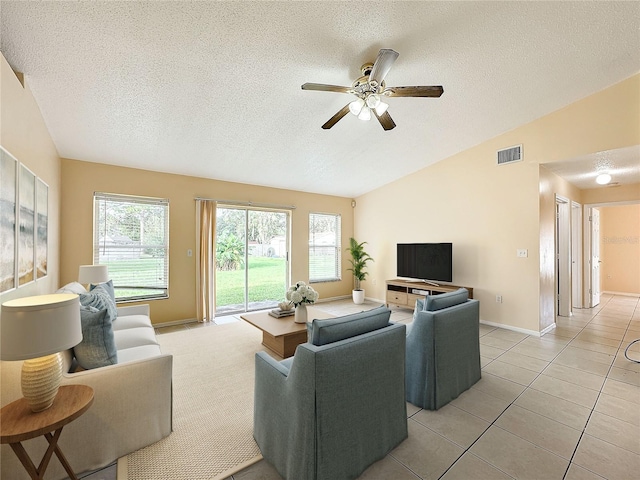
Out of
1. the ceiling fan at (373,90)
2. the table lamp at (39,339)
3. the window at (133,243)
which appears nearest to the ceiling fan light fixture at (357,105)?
the ceiling fan at (373,90)

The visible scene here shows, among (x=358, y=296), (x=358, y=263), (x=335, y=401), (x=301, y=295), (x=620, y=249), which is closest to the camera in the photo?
(x=335, y=401)

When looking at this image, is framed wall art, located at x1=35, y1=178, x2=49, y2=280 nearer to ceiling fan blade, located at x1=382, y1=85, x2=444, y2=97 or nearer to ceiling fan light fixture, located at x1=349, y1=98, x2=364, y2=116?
ceiling fan light fixture, located at x1=349, y1=98, x2=364, y2=116

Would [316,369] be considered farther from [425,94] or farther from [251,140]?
[251,140]

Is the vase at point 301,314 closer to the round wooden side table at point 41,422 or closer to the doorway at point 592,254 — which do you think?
the round wooden side table at point 41,422

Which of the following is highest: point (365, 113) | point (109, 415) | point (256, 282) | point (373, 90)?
point (373, 90)

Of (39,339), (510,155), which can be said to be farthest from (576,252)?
(39,339)

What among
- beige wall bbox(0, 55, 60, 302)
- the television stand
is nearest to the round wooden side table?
beige wall bbox(0, 55, 60, 302)

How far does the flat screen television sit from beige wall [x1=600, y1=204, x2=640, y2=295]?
562 cm

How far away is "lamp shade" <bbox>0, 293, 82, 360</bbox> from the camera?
50.8 inches

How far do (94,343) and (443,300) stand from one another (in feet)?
9.13

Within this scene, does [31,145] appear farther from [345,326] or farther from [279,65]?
[345,326]

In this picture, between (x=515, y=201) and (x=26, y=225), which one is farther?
(x=515, y=201)

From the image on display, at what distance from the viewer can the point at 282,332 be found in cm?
308

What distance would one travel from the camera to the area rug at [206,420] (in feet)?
5.58
